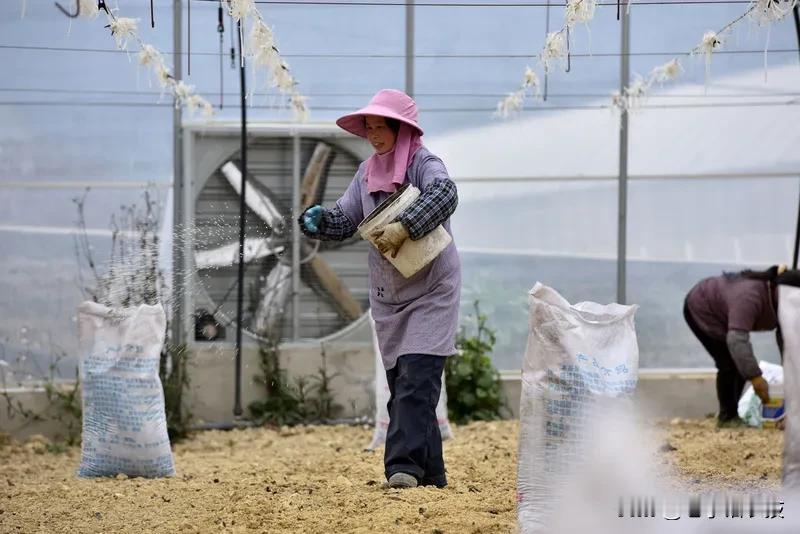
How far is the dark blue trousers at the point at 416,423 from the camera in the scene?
398 cm

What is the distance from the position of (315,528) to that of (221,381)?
379 centimetres

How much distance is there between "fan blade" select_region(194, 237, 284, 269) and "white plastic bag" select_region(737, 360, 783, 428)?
2779mm

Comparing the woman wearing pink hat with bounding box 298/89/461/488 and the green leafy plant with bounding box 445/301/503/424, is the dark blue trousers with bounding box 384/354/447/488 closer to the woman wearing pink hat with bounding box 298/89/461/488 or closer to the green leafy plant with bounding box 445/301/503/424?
the woman wearing pink hat with bounding box 298/89/461/488

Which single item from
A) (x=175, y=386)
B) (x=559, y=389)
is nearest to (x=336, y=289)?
(x=175, y=386)

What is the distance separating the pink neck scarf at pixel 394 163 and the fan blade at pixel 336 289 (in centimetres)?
291

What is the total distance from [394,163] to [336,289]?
304cm

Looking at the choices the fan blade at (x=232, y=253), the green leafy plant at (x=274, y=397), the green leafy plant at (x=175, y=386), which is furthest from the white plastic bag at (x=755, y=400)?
the green leafy plant at (x=175, y=386)

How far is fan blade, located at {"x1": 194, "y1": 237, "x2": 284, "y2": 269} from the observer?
22.7ft

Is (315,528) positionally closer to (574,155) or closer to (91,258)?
(91,258)

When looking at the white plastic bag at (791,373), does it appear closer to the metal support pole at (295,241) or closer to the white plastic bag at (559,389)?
the white plastic bag at (559,389)

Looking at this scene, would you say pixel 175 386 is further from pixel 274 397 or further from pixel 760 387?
pixel 760 387

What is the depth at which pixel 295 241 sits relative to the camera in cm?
722

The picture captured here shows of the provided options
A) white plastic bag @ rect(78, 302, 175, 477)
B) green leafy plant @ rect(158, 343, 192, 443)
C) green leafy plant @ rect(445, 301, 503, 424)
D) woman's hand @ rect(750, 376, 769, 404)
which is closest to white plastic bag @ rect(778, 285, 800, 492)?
white plastic bag @ rect(78, 302, 175, 477)

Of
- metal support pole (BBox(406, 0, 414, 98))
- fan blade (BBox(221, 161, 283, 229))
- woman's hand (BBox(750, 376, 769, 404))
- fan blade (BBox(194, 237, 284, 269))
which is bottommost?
woman's hand (BBox(750, 376, 769, 404))
